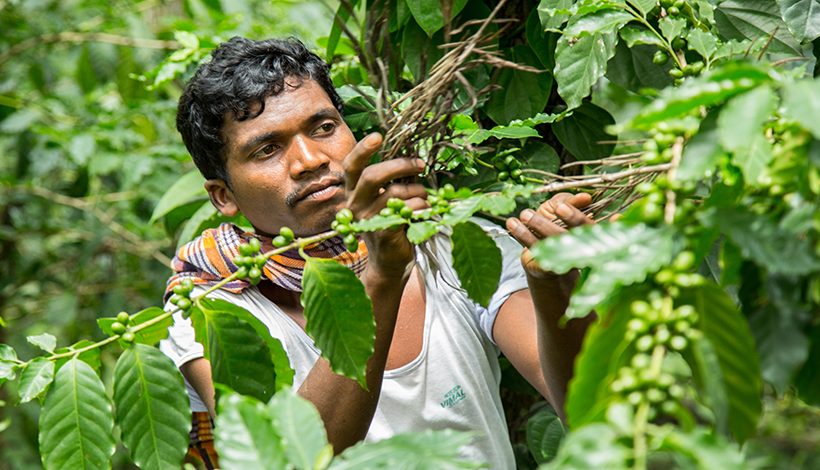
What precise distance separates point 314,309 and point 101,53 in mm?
2598

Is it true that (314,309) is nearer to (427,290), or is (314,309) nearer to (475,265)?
(475,265)

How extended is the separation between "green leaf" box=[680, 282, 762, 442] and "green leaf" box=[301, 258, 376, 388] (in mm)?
384

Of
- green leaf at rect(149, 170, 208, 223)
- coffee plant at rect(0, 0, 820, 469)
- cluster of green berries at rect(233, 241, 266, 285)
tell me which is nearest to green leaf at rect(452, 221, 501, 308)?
coffee plant at rect(0, 0, 820, 469)

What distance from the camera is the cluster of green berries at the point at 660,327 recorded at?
2.19 ft

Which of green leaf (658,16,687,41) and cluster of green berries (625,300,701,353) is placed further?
green leaf (658,16,687,41)

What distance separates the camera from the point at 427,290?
151 centimetres

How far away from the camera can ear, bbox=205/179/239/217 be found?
1.57m

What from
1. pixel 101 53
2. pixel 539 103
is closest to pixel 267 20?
pixel 101 53

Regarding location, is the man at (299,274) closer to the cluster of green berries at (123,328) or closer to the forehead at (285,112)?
the forehead at (285,112)

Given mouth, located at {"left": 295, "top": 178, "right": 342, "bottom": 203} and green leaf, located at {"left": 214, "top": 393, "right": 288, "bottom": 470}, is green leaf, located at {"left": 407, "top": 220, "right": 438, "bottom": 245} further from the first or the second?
mouth, located at {"left": 295, "top": 178, "right": 342, "bottom": 203}

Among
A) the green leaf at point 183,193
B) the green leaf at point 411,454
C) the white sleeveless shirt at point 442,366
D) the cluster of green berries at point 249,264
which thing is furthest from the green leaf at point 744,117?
the green leaf at point 183,193

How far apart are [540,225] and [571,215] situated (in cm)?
3

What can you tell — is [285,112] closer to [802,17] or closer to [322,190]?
[322,190]

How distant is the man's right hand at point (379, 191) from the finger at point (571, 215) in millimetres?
144
